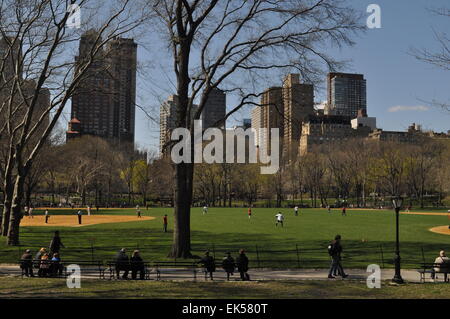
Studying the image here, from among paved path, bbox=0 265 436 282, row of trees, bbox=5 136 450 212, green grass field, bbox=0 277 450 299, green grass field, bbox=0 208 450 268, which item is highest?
row of trees, bbox=5 136 450 212

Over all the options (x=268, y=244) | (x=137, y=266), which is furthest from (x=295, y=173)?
(x=137, y=266)

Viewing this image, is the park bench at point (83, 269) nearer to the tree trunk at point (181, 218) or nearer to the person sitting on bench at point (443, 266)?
the tree trunk at point (181, 218)

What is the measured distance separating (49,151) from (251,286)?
59.7 metres

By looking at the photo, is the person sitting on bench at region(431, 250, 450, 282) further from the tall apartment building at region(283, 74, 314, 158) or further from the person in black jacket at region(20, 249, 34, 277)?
the person in black jacket at region(20, 249, 34, 277)

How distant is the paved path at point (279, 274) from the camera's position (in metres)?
16.8

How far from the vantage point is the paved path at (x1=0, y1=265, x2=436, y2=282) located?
16.8 meters

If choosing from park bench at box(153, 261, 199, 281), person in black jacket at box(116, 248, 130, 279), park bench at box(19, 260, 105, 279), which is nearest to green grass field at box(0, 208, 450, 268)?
park bench at box(19, 260, 105, 279)

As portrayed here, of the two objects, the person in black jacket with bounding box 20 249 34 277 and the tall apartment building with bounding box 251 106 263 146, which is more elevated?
the tall apartment building with bounding box 251 106 263 146

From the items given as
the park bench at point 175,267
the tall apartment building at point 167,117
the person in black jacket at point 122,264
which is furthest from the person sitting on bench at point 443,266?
the tall apartment building at point 167,117

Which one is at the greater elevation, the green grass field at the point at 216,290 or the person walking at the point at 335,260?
the person walking at the point at 335,260

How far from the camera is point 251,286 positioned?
48.8 feet

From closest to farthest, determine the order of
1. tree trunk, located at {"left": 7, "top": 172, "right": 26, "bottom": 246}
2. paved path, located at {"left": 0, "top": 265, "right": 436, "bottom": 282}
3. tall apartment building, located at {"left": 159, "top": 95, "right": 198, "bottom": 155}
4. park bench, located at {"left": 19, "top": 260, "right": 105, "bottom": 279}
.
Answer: park bench, located at {"left": 19, "top": 260, "right": 105, "bottom": 279} → paved path, located at {"left": 0, "top": 265, "right": 436, "bottom": 282} → tall apartment building, located at {"left": 159, "top": 95, "right": 198, "bottom": 155} → tree trunk, located at {"left": 7, "top": 172, "right": 26, "bottom": 246}
